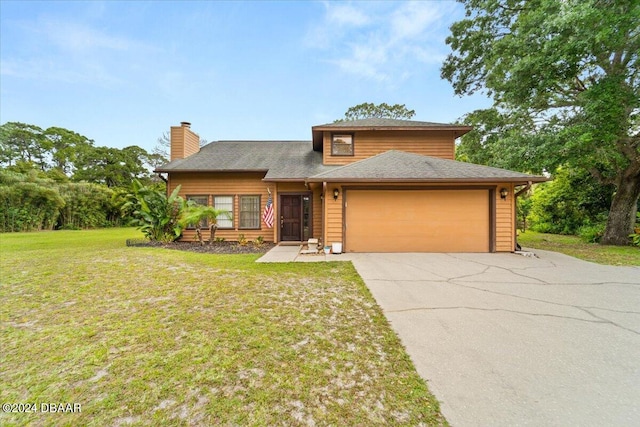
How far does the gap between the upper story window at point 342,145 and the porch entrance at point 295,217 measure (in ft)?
8.54

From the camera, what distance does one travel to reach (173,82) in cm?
1599

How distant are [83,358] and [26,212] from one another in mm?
18833

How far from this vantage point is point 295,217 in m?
10.2

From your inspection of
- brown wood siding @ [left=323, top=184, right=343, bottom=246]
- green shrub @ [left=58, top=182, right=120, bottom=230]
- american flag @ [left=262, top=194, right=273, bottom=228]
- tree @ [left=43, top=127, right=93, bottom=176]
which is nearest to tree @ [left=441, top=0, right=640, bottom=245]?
brown wood siding @ [left=323, top=184, right=343, bottom=246]

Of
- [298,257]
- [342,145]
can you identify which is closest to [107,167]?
[342,145]

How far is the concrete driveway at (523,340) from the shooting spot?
180cm

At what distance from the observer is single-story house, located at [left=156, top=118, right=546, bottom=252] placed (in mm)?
7758

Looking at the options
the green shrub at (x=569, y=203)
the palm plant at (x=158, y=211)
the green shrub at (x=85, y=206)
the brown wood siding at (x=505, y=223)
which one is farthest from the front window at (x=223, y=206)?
the green shrub at (x=569, y=203)

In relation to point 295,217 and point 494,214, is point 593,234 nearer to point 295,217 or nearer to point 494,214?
point 494,214

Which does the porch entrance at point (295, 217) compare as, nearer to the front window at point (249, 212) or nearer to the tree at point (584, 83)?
the front window at point (249, 212)

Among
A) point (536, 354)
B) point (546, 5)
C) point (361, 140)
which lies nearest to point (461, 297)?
point (536, 354)

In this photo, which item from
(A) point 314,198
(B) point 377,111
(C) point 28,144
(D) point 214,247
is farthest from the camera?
(C) point 28,144

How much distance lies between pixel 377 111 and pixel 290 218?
69.4ft

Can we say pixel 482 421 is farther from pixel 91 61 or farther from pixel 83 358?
pixel 91 61
